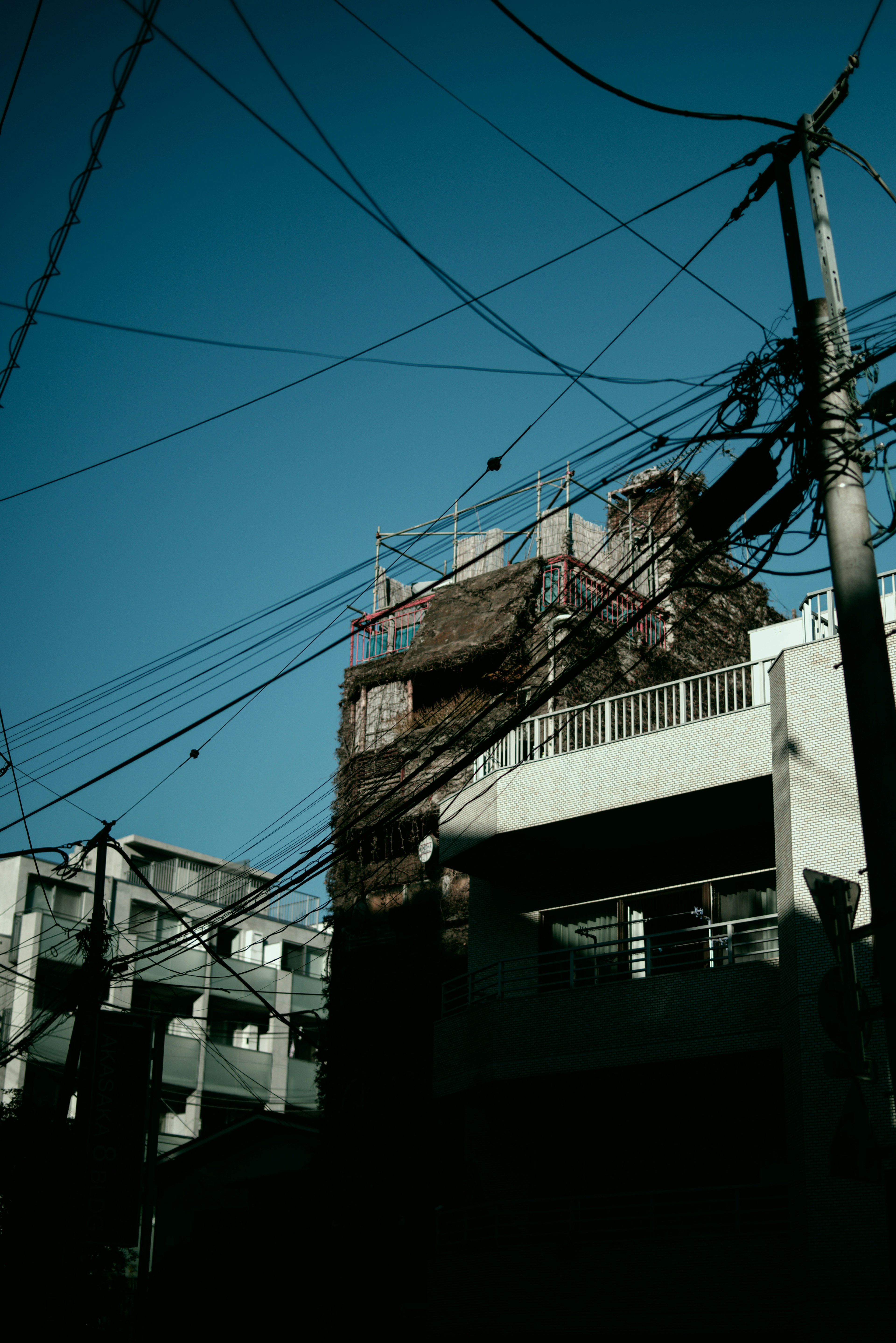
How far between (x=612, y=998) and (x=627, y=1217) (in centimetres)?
291

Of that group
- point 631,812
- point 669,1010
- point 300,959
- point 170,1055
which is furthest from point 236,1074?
point 669,1010

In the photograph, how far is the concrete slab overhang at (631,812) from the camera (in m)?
18.4

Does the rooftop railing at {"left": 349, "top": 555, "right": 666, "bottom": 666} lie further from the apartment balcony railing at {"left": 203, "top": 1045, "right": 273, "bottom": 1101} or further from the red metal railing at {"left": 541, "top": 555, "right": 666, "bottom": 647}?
the apartment balcony railing at {"left": 203, "top": 1045, "right": 273, "bottom": 1101}

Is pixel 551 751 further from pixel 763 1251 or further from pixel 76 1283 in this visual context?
pixel 76 1283

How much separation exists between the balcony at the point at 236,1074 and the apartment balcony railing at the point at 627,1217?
27.0 meters

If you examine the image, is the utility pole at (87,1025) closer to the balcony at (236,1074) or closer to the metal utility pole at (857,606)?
the metal utility pole at (857,606)

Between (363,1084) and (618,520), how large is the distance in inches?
593

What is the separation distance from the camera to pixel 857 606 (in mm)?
8156

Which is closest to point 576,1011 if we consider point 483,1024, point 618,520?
point 483,1024

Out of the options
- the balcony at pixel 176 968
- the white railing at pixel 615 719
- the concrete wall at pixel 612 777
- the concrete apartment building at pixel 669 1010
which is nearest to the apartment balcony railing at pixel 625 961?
the concrete apartment building at pixel 669 1010

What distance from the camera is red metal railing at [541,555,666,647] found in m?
28.4

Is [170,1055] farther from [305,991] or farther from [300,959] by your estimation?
[300,959]

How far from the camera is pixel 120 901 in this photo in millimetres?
48000

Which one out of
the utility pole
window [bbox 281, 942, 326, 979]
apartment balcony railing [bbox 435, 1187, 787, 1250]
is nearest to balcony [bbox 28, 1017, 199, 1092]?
window [bbox 281, 942, 326, 979]
